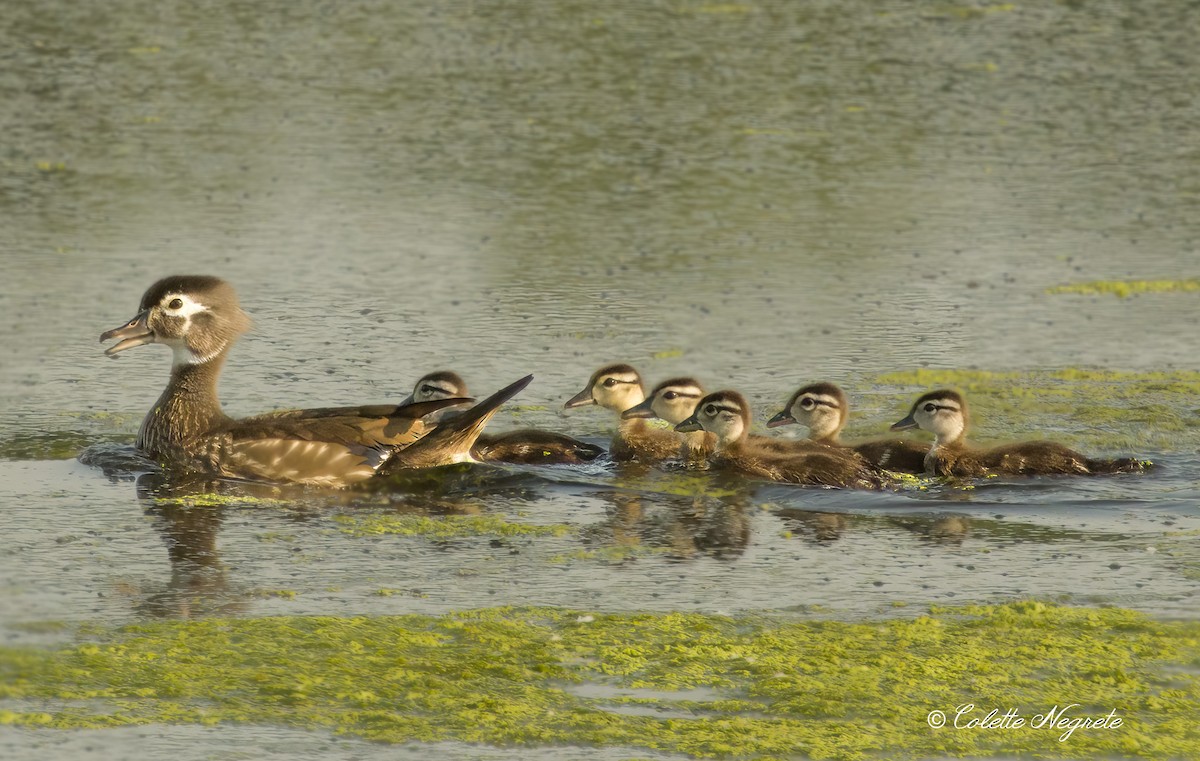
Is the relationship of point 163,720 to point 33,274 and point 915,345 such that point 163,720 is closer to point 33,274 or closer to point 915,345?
point 915,345

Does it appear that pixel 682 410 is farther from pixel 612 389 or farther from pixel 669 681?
pixel 669 681

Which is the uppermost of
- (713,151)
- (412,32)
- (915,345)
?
(412,32)

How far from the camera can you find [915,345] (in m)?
11.2

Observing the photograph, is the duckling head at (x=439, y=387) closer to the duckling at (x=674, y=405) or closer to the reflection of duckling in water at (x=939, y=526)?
the duckling at (x=674, y=405)

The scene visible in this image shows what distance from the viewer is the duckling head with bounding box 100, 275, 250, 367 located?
9.59 m

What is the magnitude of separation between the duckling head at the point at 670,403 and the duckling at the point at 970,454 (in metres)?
1.00

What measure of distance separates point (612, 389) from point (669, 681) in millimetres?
3612

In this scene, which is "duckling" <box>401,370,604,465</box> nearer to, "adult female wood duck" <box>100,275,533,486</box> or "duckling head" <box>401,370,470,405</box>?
"duckling head" <box>401,370,470,405</box>

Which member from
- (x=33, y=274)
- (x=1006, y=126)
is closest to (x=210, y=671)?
(x=33, y=274)

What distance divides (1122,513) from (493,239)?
5.72 meters

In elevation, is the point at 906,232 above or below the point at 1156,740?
above

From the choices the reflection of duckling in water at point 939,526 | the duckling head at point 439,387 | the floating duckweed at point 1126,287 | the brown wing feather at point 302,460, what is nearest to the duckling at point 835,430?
the reflection of duckling in water at point 939,526

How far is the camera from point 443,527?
823 cm

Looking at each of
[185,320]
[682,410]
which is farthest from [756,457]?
[185,320]
